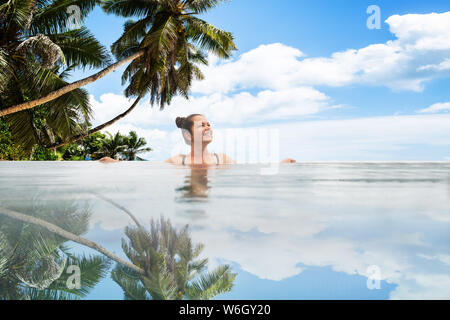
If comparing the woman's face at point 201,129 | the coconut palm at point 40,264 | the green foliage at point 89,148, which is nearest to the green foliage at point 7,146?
the green foliage at point 89,148

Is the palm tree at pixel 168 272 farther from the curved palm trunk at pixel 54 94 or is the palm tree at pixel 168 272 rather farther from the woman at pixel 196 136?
the curved palm trunk at pixel 54 94

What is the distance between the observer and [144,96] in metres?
12.1

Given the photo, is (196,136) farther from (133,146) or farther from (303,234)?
(133,146)

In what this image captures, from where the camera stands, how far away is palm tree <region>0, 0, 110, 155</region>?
7.90m

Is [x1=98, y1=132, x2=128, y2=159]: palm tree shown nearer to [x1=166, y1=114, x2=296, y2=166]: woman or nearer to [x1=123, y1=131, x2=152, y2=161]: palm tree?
[x1=123, y1=131, x2=152, y2=161]: palm tree

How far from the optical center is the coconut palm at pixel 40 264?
587mm

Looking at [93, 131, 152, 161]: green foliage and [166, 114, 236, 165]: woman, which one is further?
[93, 131, 152, 161]: green foliage

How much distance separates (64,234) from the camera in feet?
2.75

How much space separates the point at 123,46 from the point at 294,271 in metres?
12.2

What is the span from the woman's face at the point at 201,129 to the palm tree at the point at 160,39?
3.21 metres

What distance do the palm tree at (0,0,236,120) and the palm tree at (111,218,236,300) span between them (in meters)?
8.03

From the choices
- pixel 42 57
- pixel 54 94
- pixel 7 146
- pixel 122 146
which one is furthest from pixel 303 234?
pixel 122 146

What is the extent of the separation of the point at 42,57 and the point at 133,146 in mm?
12456

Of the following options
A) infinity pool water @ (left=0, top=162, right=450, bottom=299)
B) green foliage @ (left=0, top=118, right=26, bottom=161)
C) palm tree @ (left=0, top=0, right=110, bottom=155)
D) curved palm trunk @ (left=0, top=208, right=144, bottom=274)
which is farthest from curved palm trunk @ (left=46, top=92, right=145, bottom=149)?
curved palm trunk @ (left=0, top=208, right=144, bottom=274)
